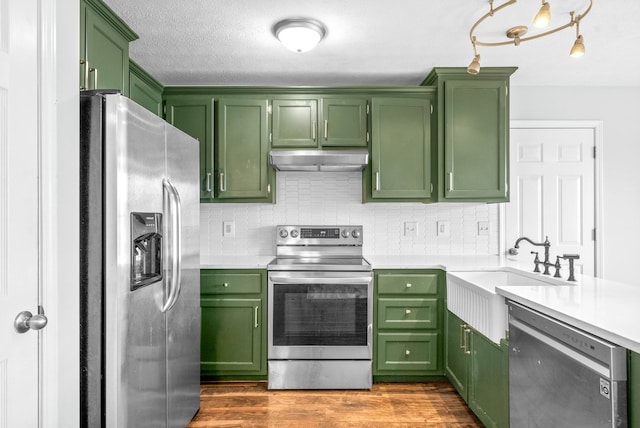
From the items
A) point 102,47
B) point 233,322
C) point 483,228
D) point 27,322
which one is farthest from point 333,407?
point 102,47

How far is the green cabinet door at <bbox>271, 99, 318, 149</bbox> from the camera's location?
3.06m

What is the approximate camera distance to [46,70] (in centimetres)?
123

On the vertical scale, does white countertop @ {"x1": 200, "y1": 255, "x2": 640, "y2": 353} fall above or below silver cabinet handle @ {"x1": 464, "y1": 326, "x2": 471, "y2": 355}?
above

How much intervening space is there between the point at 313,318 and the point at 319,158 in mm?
1190

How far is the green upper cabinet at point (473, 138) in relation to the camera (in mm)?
2990

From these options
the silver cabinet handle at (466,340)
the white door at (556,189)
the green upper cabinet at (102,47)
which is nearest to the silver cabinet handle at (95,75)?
the green upper cabinet at (102,47)

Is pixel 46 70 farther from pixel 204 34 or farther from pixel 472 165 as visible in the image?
pixel 472 165

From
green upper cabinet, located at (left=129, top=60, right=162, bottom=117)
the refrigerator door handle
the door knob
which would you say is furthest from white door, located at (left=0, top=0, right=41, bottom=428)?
green upper cabinet, located at (left=129, top=60, right=162, bottom=117)

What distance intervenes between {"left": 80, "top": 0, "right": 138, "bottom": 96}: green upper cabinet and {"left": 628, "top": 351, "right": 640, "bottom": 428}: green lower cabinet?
236cm

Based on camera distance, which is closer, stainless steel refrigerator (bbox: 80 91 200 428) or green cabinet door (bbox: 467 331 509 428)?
stainless steel refrigerator (bbox: 80 91 200 428)

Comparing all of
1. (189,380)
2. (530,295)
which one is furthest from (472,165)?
(189,380)

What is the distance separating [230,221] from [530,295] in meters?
2.47

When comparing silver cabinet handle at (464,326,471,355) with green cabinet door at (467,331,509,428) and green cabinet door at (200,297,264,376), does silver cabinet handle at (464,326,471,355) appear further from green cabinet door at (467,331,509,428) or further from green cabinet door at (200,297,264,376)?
green cabinet door at (200,297,264,376)

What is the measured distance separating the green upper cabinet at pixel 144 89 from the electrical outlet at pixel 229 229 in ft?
3.46
